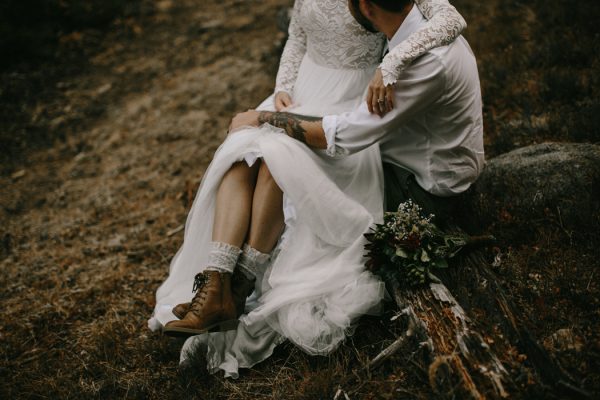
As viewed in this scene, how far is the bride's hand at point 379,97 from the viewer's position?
214cm

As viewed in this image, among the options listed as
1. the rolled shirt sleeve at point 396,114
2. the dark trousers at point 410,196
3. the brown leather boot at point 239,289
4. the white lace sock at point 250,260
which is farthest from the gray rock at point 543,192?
the brown leather boot at point 239,289

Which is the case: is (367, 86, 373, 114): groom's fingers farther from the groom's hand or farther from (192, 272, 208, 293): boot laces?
(192, 272, 208, 293): boot laces

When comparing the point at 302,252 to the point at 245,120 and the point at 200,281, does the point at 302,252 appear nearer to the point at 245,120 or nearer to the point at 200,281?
the point at 200,281

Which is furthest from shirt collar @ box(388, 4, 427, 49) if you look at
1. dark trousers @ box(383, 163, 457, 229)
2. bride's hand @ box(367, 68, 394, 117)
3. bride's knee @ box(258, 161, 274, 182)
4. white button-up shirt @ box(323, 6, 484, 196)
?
bride's knee @ box(258, 161, 274, 182)

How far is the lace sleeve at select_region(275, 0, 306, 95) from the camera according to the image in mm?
3148

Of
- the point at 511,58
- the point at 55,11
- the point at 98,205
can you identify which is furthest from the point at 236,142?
the point at 55,11

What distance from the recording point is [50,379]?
2.75 meters

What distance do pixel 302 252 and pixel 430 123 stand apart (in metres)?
0.91

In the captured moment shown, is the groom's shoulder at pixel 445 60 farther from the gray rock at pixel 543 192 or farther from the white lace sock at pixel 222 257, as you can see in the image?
the white lace sock at pixel 222 257

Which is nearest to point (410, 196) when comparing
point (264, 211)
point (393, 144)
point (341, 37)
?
point (393, 144)

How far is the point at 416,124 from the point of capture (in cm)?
249

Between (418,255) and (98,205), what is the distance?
3.28 metres

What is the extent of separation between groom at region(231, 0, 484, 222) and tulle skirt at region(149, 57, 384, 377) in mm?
121

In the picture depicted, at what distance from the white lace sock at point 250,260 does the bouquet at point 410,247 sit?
55 centimetres
